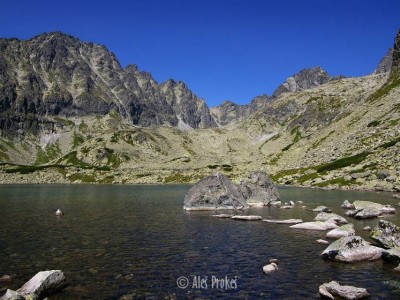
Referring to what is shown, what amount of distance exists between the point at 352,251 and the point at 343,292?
30.5 feet

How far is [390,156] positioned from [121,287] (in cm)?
12114

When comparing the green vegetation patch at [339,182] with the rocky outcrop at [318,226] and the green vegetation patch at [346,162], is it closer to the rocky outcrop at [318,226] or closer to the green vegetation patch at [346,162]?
the green vegetation patch at [346,162]

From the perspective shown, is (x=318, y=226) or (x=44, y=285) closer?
(x=44, y=285)

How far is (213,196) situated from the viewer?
70562 mm

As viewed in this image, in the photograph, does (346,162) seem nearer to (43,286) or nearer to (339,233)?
(339,233)

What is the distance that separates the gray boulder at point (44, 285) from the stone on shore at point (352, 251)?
20.8 meters

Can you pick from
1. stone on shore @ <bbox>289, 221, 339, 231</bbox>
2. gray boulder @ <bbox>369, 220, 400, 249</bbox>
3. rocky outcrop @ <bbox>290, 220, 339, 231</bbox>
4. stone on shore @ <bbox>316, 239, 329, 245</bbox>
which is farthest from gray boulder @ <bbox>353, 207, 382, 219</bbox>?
gray boulder @ <bbox>369, 220, 400, 249</bbox>

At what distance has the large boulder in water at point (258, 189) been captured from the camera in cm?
8094

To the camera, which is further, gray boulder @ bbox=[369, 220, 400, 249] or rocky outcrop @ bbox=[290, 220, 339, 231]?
rocky outcrop @ bbox=[290, 220, 339, 231]

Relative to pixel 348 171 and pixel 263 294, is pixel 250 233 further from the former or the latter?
pixel 348 171

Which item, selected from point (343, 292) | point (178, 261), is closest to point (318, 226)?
point (178, 261)

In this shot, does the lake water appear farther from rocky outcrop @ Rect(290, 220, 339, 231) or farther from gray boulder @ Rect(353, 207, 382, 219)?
gray boulder @ Rect(353, 207, 382, 219)

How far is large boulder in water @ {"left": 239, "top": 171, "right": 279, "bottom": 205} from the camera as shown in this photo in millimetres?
80938

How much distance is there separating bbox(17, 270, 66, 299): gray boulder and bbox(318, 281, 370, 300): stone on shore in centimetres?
1621
